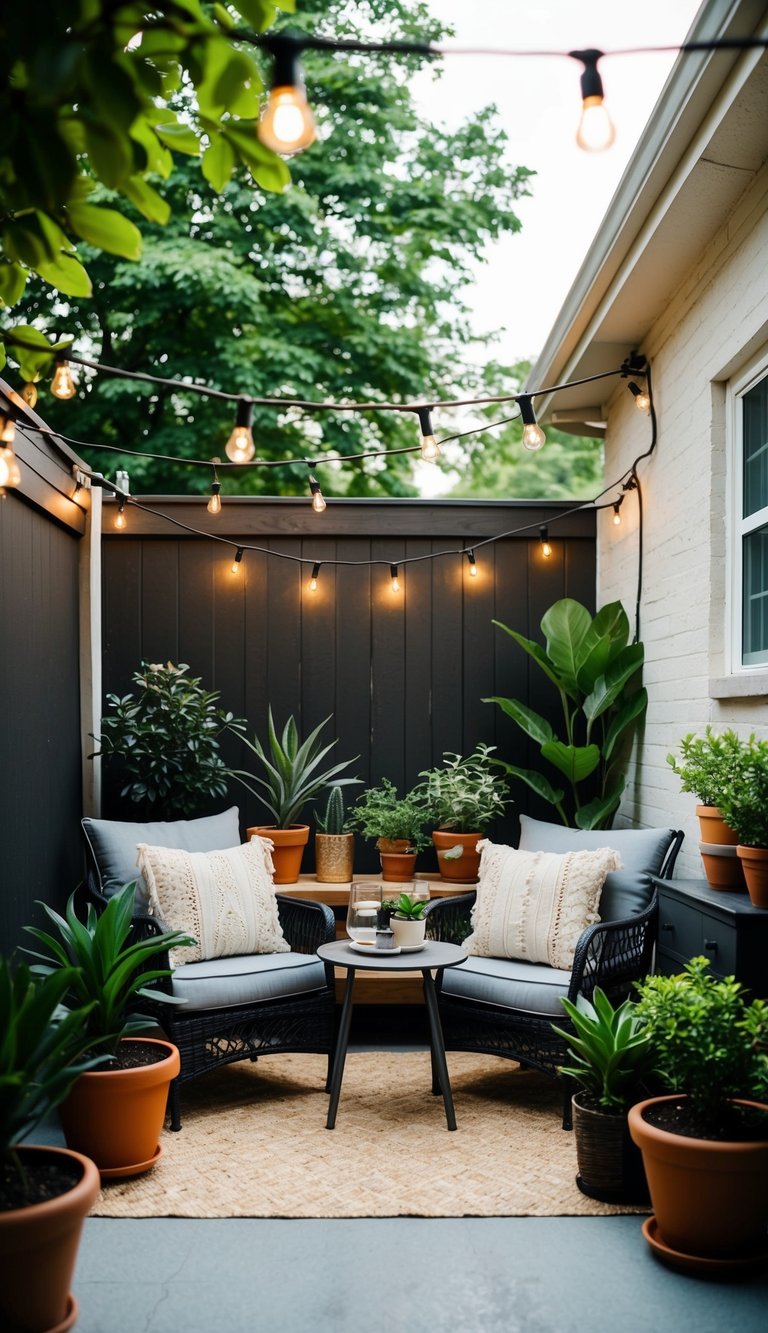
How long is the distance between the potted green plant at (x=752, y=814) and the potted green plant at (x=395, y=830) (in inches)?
80.2

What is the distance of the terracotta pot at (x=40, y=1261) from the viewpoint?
2039 mm

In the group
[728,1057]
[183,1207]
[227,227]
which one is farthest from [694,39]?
[227,227]

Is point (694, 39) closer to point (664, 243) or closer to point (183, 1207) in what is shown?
point (664, 243)

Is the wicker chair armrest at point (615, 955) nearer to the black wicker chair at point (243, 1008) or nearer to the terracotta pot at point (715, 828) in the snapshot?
the terracotta pot at point (715, 828)

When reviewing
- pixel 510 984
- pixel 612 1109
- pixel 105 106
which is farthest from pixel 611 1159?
pixel 105 106

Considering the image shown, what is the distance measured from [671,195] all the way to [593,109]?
5.61 feet

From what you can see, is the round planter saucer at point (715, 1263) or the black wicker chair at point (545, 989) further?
the black wicker chair at point (545, 989)

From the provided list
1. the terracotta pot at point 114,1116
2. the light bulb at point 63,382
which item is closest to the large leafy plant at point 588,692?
the terracotta pot at point 114,1116

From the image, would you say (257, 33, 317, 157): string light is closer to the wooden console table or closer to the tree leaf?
the tree leaf

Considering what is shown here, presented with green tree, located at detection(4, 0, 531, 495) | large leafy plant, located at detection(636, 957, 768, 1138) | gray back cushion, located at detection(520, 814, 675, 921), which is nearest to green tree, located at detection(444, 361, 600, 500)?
green tree, located at detection(4, 0, 531, 495)

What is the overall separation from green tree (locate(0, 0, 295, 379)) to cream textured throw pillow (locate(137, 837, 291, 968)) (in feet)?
8.42

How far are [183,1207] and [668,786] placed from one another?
2357 millimetres

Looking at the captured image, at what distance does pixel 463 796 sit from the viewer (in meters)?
4.82

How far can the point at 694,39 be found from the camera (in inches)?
108
